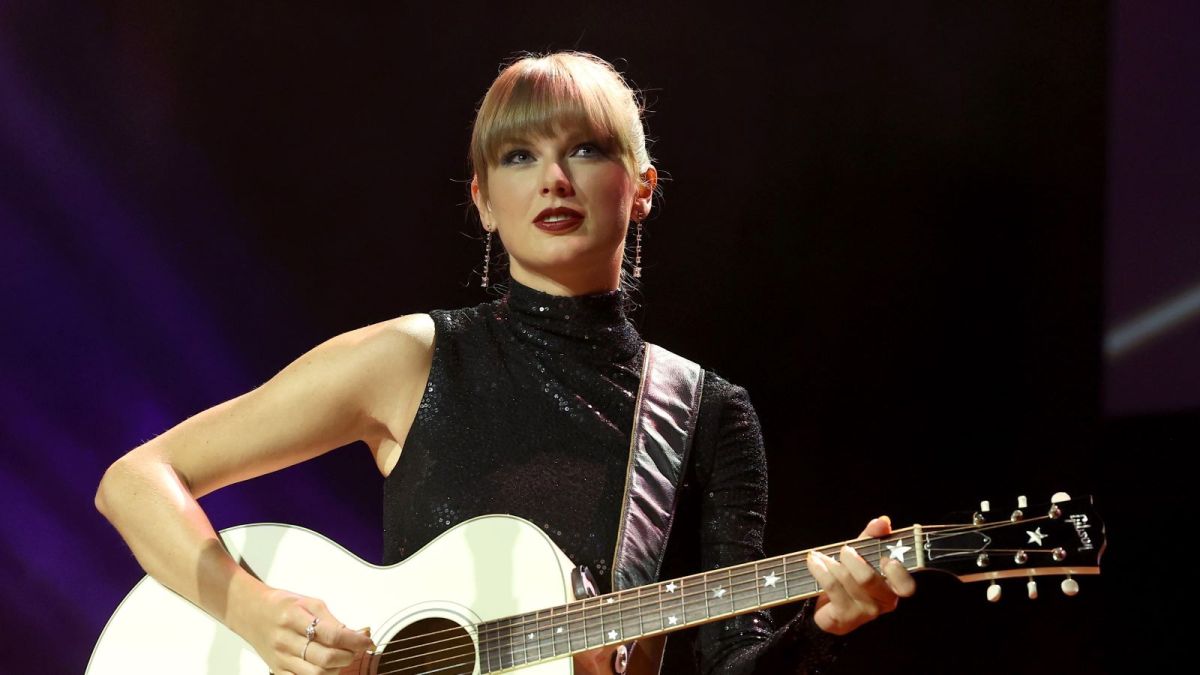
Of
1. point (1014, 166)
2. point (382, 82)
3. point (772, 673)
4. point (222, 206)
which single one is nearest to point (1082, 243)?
point (1014, 166)

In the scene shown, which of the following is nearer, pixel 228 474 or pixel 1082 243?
pixel 228 474

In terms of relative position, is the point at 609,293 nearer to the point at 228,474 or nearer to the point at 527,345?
the point at 527,345

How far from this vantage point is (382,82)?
3.60 metres

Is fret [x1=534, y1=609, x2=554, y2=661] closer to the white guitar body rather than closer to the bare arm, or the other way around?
the white guitar body

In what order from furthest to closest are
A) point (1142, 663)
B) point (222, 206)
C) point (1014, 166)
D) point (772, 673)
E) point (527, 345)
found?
point (222, 206)
point (1014, 166)
point (1142, 663)
point (527, 345)
point (772, 673)

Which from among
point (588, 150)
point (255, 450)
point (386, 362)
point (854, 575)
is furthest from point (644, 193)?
point (854, 575)

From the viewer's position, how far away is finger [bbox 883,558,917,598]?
1835 millimetres

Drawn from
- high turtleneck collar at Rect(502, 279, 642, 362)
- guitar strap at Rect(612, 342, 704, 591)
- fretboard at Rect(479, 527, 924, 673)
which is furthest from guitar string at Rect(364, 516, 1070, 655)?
high turtleneck collar at Rect(502, 279, 642, 362)

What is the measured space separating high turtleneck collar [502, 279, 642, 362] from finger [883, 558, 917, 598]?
91 centimetres

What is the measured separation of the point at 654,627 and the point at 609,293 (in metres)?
0.86

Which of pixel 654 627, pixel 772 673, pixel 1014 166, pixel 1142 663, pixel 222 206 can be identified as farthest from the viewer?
pixel 222 206

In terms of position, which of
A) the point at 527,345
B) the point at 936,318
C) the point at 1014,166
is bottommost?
the point at 527,345

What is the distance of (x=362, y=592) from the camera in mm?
2182

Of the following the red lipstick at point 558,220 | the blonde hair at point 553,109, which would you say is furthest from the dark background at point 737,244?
the red lipstick at point 558,220
